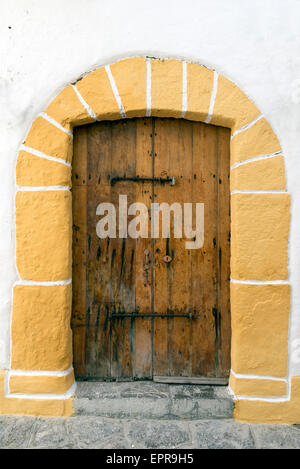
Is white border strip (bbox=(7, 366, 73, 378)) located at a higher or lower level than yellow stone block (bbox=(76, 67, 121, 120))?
lower

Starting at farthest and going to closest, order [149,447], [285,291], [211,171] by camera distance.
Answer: [211,171], [285,291], [149,447]

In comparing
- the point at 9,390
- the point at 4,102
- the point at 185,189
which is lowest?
the point at 9,390

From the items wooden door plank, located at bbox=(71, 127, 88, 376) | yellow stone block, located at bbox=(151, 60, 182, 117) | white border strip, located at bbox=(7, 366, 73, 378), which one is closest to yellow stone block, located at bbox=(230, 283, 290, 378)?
wooden door plank, located at bbox=(71, 127, 88, 376)

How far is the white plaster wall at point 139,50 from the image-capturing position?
2.04 metres

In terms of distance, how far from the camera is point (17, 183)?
207 cm

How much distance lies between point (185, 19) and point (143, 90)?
21.1 inches

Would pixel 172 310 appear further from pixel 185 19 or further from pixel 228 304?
pixel 185 19

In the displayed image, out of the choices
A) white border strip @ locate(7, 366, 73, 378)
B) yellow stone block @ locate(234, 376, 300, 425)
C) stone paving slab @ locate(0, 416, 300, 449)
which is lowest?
stone paving slab @ locate(0, 416, 300, 449)

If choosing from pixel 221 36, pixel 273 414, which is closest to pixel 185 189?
pixel 221 36

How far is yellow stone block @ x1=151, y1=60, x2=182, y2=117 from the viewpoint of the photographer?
204 centimetres

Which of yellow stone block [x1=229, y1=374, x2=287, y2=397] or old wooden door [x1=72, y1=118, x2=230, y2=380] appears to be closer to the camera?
yellow stone block [x1=229, y1=374, x2=287, y2=397]

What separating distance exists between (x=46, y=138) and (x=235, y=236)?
4.60 ft

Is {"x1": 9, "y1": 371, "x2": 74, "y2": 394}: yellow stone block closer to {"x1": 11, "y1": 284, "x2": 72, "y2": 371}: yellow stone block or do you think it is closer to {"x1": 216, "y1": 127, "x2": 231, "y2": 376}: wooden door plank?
{"x1": 11, "y1": 284, "x2": 72, "y2": 371}: yellow stone block

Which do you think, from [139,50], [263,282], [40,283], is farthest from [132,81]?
[263,282]
